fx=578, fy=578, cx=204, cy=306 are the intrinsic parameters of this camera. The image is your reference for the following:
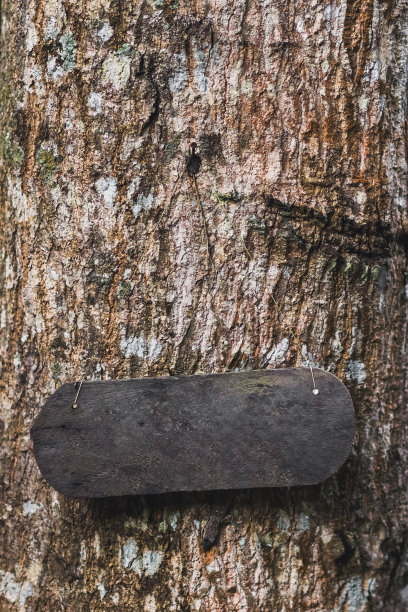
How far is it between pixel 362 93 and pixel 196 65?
13.8 inches

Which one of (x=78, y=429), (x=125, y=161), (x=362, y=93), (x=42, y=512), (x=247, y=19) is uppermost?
(x=247, y=19)

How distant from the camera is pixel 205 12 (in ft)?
3.89

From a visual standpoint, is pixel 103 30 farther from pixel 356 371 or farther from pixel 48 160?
pixel 356 371

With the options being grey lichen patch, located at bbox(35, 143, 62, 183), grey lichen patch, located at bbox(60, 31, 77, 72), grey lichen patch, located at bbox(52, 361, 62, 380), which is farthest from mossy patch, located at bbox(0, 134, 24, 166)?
grey lichen patch, located at bbox(52, 361, 62, 380)

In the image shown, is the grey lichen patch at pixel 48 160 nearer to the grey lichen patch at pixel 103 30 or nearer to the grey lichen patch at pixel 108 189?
the grey lichen patch at pixel 108 189

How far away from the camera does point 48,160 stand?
123 cm

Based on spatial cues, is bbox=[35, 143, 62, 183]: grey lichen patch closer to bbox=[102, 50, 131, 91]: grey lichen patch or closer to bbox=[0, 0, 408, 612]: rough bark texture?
bbox=[0, 0, 408, 612]: rough bark texture

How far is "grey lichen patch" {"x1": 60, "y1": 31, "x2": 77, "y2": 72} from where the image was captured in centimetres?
121

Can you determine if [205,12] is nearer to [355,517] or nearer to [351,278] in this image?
[351,278]

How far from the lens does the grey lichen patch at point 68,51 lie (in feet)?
3.95

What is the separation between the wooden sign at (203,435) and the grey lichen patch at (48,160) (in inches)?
18.6

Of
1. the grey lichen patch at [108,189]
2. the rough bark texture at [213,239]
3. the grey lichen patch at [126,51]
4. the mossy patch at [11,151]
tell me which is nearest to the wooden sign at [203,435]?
the rough bark texture at [213,239]

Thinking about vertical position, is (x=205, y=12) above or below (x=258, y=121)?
above

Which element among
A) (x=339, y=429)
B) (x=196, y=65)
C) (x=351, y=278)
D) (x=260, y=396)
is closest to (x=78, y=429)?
(x=260, y=396)
